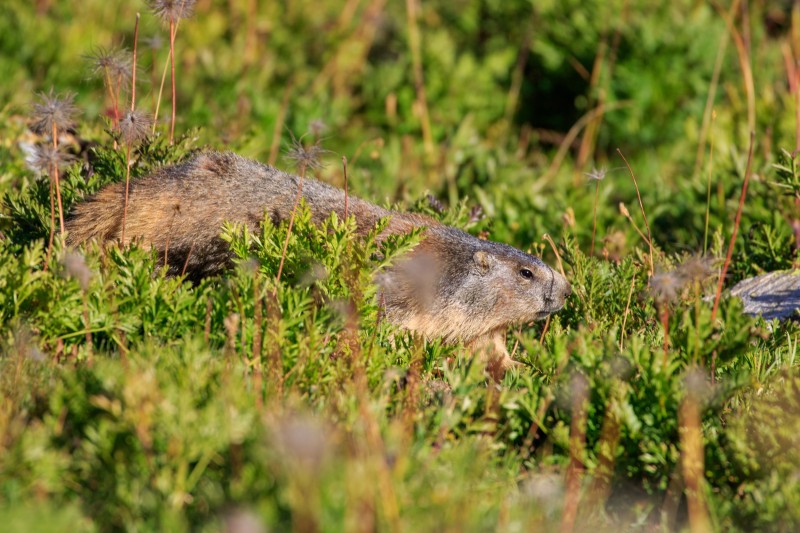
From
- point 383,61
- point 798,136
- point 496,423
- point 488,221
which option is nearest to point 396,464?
point 496,423

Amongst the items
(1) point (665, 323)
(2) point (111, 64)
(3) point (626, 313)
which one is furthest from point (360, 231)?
(1) point (665, 323)

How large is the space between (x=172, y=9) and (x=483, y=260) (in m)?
2.41

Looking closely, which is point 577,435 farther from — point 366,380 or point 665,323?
point 366,380

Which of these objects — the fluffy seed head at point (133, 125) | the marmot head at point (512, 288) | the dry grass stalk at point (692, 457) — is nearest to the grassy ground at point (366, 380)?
the dry grass stalk at point (692, 457)

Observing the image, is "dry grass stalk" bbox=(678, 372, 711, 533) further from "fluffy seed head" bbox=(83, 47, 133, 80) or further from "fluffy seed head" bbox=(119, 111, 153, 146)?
"fluffy seed head" bbox=(83, 47, 133, 80)

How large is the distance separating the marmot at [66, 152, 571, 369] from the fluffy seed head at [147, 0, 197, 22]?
0.85 meters

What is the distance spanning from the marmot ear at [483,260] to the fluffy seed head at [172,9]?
2.29m

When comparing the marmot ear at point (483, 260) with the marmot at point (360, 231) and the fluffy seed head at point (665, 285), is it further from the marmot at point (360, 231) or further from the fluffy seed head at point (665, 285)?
the fluffy seed head at point (665, 285)

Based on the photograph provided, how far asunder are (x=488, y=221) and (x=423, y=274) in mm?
1877

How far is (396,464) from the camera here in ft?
11.1

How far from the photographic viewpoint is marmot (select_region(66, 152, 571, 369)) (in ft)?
18.1

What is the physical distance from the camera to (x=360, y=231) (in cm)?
571

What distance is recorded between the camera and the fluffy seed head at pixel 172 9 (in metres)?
5.66

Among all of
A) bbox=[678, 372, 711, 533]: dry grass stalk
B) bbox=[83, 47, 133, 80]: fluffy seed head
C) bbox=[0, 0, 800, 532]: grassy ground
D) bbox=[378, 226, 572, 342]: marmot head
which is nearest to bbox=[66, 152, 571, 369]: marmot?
bbox=[378, 226, 572, 342]: marmot head
